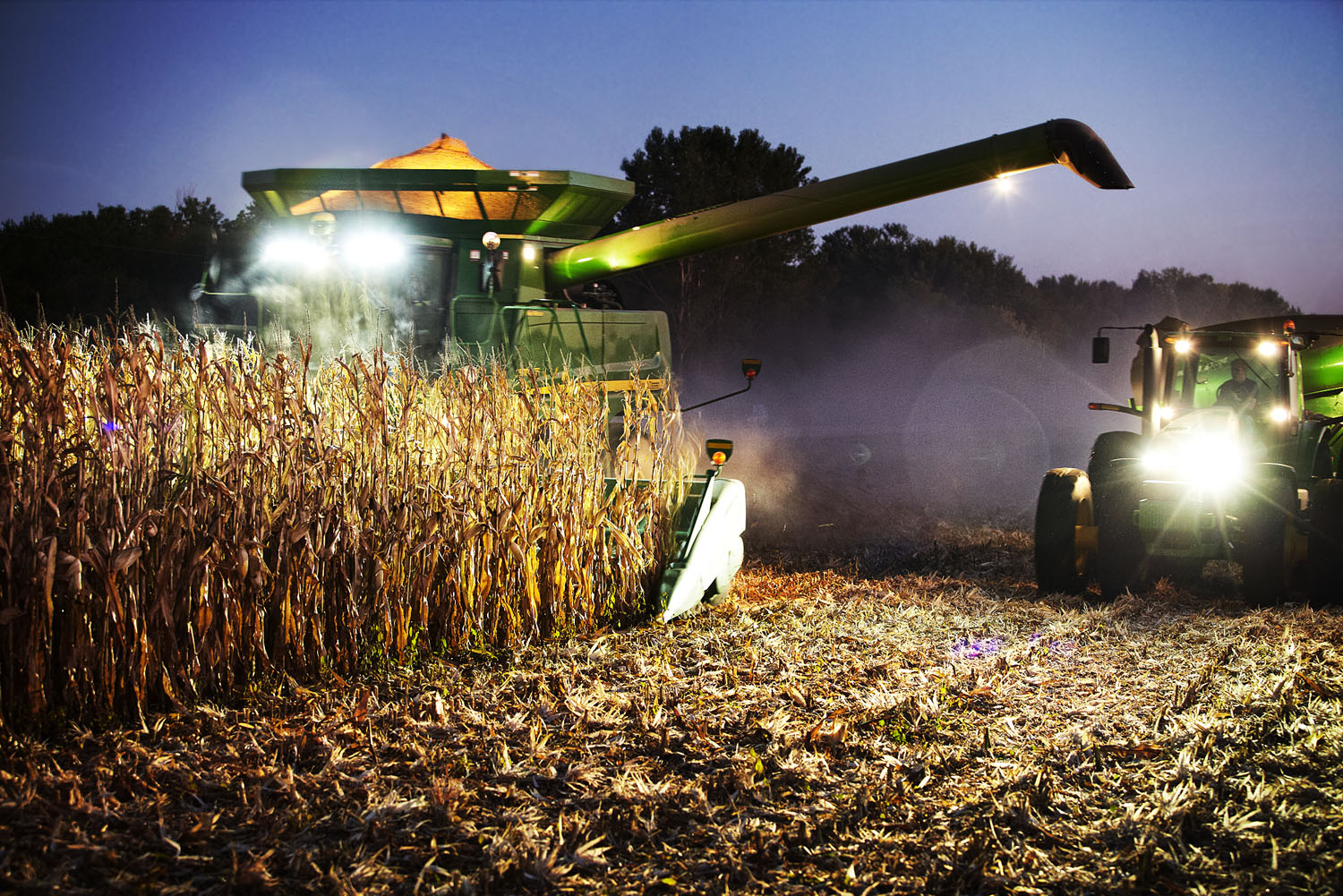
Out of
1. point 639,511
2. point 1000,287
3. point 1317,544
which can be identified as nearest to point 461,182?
point 639,511

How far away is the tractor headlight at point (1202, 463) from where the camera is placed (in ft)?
19.4

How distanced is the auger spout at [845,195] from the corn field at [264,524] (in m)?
3.09

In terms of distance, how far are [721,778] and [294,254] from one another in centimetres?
569

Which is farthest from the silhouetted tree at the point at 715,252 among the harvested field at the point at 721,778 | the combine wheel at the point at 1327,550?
the harvested field at the point at 721,778

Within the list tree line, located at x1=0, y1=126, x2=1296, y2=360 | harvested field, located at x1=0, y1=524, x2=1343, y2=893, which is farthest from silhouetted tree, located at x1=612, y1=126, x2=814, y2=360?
harvested field, located at x1=0, y1=524, x2=1343, y2=893

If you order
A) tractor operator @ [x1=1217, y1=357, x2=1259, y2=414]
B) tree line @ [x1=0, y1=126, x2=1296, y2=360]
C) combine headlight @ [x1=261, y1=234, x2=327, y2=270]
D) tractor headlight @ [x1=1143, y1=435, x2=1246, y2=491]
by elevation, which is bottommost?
tractor headlight @ [x1=1143, y1=435, x2=1246, y2=491]

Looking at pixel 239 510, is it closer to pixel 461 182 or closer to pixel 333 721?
pixel 333 721

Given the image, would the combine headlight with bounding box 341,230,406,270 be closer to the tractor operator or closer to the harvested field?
the harvested field

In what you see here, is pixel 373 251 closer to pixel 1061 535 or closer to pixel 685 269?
pixel 1061 535

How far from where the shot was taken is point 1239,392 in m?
6.46

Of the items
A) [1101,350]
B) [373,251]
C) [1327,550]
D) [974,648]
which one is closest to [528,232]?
[373,251]

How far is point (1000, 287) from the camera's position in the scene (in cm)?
3697

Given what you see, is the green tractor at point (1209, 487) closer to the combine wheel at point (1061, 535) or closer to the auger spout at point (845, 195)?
the combine wheel at point (1061, 535)

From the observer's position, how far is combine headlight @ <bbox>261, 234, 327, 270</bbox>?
23.2 feet
